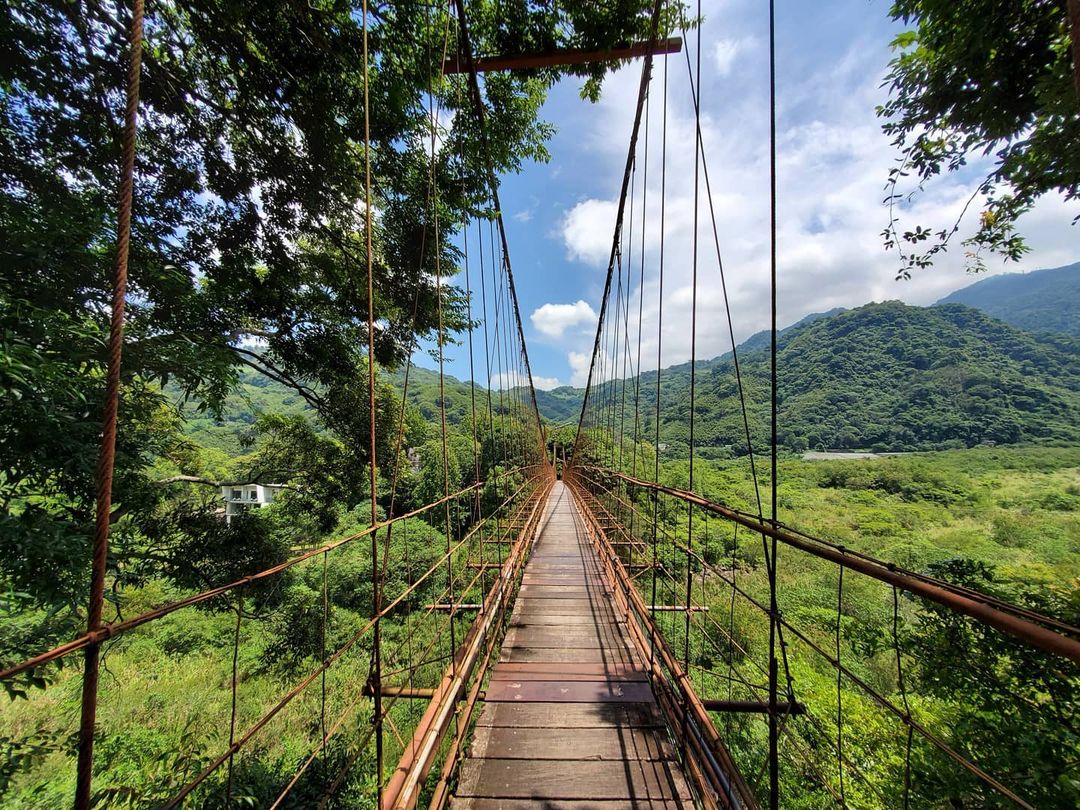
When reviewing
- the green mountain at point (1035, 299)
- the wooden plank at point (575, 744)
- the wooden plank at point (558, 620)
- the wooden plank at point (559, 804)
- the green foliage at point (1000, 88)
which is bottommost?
the wooden plank at point (559, 804)

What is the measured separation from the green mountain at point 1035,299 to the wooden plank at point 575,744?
159 feet

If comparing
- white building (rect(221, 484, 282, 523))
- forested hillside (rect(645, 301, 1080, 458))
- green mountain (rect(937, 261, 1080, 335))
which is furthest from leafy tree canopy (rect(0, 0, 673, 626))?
green mountain (rect(937, 261, 1080, 335))

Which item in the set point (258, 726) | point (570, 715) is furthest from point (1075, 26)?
point (570, 715)

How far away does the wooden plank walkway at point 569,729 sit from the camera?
1.43 m

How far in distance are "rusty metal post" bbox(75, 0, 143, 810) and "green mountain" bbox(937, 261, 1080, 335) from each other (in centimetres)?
4956

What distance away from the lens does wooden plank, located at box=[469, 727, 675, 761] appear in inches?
62.2

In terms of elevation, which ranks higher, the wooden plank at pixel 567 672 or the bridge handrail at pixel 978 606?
the bridge handrail at pixel 978 606

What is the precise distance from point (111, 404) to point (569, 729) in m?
1.92

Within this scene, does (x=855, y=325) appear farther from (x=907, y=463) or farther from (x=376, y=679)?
(x=376, y=679)

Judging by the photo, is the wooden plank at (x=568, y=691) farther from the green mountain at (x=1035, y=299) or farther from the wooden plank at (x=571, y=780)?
the green mountain at (x=1035, y=299)

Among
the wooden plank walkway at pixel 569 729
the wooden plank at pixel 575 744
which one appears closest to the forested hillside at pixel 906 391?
the wooden plank walkway at pixel 569 729

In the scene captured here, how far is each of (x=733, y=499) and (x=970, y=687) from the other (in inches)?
602

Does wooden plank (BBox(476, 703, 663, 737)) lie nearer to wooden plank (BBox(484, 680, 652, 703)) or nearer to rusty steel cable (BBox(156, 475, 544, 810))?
wooden plank (BBox(484, 680, 652, 703))

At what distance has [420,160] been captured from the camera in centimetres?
438
